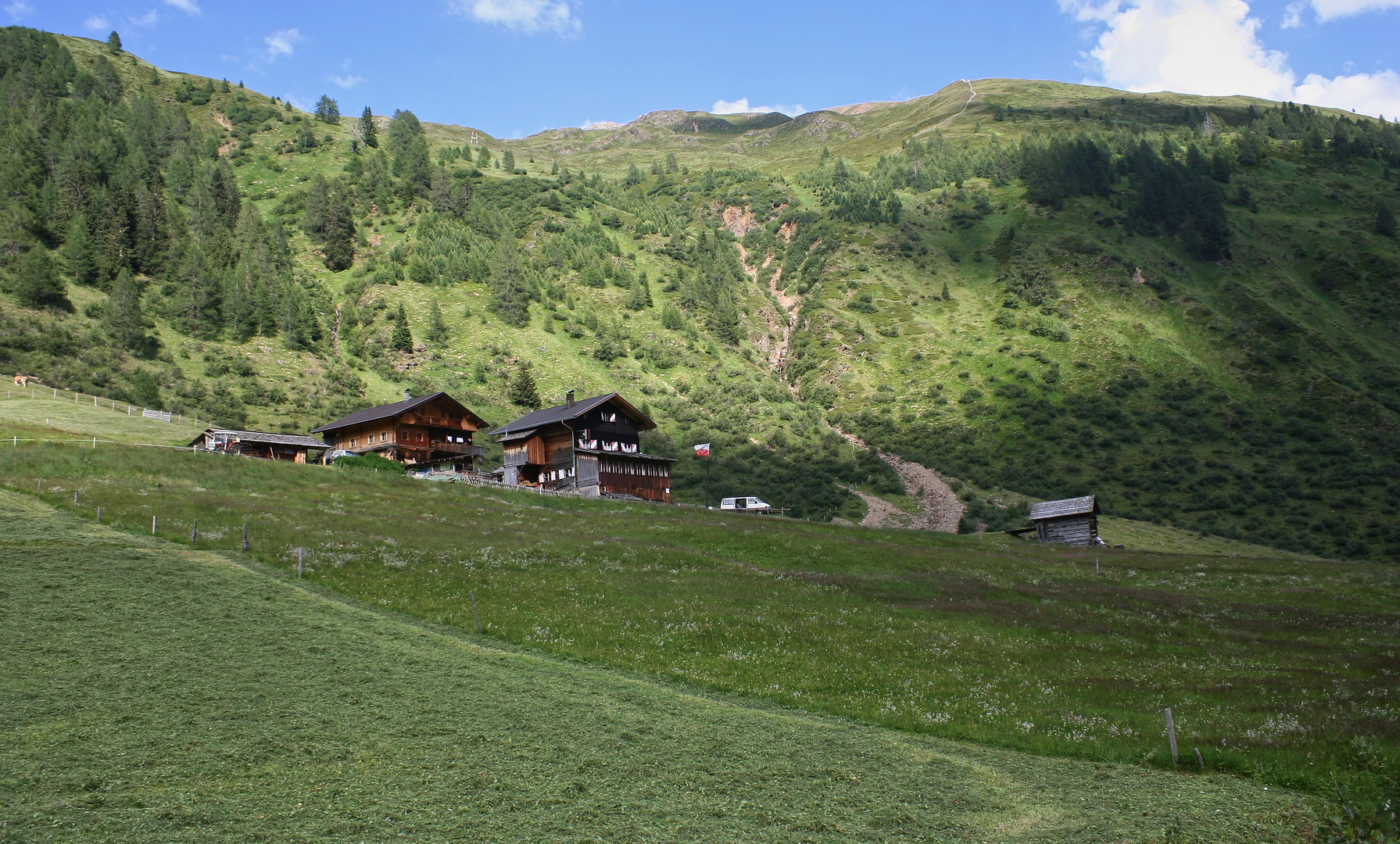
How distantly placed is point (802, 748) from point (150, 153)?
641 feet

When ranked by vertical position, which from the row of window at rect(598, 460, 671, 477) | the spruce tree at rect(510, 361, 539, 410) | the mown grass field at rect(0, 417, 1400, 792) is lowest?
the mown grass field at rect(0, 417, 1400, 792)

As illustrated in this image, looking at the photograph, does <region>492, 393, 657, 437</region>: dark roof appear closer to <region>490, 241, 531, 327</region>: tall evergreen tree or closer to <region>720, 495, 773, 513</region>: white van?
<region>720, 495, 773, 513</region>: white van

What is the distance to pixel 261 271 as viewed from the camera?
4983 inches

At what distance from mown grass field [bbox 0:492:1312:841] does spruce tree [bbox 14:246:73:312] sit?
100456 millimetres

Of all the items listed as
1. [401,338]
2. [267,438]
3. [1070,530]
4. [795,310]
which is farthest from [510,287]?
[1070,530]

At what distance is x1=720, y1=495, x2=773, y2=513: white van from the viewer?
254 feet

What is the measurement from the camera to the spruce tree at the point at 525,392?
109625mm

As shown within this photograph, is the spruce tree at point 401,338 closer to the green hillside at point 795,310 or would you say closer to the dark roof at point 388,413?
the green hillside at point 795,310

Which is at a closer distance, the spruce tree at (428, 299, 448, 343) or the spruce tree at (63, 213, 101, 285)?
the spruce tree at (63, 213, 101, 285)

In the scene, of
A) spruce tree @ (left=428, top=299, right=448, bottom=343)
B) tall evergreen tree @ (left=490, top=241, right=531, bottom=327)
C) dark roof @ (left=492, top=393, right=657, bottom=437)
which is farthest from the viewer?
tall evergreen tree @ (left=490, top=241, right=531, bottom=327)

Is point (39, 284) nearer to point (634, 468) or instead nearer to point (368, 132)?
point (634, 468)

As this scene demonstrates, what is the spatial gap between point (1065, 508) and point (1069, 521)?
1.31 meters

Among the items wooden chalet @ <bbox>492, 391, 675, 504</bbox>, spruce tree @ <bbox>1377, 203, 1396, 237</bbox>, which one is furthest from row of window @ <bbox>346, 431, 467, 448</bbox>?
spruce tree @ <bbox>1377, 203, 1396, 237</bbox>

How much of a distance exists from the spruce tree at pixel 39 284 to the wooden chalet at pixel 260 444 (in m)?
41.7
